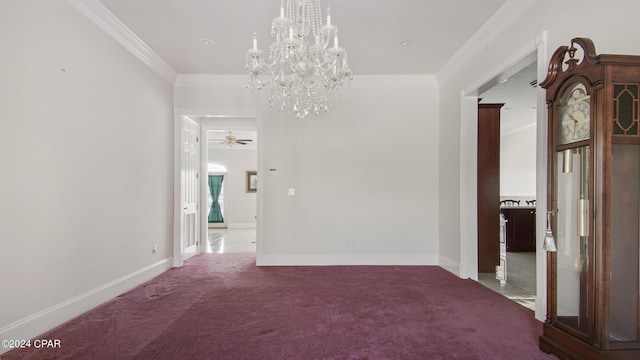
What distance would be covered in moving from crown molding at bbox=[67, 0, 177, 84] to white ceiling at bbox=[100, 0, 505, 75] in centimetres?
8

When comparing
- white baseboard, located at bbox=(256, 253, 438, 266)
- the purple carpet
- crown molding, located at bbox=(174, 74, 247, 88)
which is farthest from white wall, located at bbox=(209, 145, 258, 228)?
the purple carpet

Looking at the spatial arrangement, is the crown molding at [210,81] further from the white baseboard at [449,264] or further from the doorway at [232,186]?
the doorway at [232,186]

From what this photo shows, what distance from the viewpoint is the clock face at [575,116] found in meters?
2.04

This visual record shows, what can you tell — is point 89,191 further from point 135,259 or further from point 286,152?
point 286,152

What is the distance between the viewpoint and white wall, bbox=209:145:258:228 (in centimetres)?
1097

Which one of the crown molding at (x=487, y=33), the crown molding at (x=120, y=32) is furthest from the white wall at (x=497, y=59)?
the crown molding at (x=120, y=32)

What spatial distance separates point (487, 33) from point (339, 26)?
1656 millimetres

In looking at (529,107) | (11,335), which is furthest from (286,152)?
→ (529,107)

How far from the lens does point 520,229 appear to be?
6.59m

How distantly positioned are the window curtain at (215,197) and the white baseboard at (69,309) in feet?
22.6

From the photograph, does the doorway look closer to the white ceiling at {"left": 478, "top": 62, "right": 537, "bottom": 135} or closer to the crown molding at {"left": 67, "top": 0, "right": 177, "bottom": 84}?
the crown molding at {"left": 67, "top": 0, "right": 177, "bottom": 84}

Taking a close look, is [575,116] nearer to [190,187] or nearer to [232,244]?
[190,187]

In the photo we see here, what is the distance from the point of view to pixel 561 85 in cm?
219

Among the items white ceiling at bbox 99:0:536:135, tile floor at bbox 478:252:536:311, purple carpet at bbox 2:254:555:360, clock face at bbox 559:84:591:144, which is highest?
white ceiling at bbox 99:0:536:135
